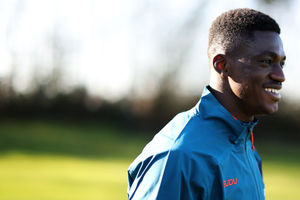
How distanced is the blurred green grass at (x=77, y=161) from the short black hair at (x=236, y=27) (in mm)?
5567

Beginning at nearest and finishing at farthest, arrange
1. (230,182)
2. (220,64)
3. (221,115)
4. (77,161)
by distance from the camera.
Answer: (230,182) → (221,115) → (220,64) → (77,161)

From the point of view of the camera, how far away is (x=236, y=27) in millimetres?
2434

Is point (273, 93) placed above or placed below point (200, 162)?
above

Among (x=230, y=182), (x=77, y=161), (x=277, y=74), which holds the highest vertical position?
(x=277, y=74)

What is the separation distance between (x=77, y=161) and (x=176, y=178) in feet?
36.7

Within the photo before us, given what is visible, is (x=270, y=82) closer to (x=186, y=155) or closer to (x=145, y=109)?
(x=186, y=155)

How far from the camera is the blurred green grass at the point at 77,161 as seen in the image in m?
8.20

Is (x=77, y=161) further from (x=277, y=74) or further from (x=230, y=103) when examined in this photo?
(x=277, y=74)

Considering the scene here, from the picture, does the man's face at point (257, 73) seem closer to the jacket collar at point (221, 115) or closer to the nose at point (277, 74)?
the nose at point (277, 74)

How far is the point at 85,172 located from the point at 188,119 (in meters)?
8.70

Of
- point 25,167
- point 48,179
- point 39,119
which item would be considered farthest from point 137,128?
point 48,179

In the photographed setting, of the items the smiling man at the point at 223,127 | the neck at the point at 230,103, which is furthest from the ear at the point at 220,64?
the neck at the point at 230,103

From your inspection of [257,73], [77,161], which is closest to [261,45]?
[257,73]

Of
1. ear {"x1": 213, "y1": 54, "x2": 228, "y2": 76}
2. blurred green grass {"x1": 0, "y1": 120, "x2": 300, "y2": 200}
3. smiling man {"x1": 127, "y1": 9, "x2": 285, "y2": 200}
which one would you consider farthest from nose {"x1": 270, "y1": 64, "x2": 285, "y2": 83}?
blurred green grass {"x1": 0, "y1": 120, "x2": 300, "y2": 200}
